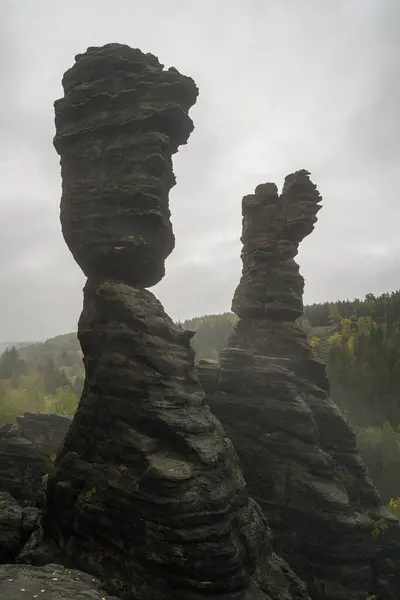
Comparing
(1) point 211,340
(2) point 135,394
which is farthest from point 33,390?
(1) point 211,340

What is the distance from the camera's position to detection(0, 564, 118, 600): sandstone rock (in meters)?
15.1

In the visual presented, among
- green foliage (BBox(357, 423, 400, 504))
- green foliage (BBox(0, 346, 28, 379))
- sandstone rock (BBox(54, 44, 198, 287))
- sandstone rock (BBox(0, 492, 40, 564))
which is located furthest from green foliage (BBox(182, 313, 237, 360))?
sandstone rock (BBox(54, 44, 198, 287))

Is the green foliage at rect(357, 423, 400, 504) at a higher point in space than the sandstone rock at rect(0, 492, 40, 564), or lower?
lower

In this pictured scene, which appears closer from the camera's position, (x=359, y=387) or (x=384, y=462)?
(x=384, y=462)

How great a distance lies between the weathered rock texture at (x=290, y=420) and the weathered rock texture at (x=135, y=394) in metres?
6.06

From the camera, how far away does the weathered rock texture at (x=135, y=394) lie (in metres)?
19.4

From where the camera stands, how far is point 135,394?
22531 mm

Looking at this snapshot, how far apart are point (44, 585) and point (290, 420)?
790 inches

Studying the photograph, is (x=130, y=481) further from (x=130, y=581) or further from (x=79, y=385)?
(x=79, y=385)

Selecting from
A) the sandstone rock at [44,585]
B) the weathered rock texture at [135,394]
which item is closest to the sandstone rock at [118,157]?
the weathered rock texture at [135,394]

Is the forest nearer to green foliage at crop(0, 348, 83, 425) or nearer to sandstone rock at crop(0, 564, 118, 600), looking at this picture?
green foliage at crop(0, 348, 83, 425)

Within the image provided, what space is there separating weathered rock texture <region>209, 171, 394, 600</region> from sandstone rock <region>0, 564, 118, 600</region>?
16.2 m

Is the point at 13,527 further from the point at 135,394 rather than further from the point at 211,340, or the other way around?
the point at 211,340

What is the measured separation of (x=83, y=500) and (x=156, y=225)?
16.5 meters
